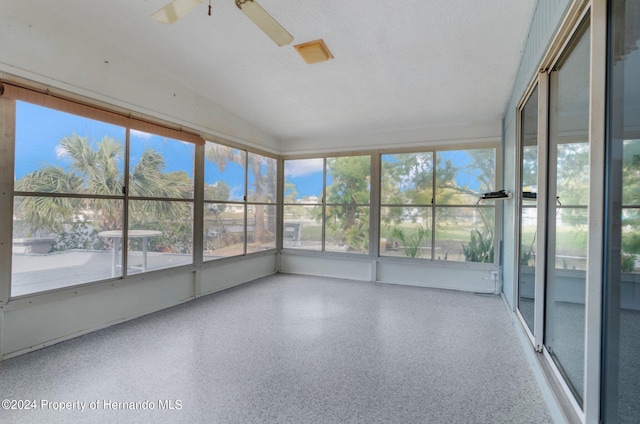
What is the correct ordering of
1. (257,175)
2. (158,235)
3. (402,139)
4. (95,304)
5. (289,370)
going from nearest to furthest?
(289,370) → (95,304) → (158,235) → (402,139) → (257,175)

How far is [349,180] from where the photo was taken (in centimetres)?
582

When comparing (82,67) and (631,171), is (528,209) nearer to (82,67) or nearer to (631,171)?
(631,171)

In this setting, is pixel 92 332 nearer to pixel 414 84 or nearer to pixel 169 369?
pixel 169 369

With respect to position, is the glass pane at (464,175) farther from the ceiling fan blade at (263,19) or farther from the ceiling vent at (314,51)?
the ceiling fan blade at (263,19)

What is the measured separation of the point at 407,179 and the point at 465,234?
1348 millimetres

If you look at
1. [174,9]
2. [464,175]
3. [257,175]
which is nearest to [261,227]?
[257,175]

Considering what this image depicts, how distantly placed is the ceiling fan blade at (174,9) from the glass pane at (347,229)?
13.8 ft

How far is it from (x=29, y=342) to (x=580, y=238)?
4.36 metres

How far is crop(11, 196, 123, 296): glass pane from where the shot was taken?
2.67 m

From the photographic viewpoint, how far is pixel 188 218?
13.9 ft

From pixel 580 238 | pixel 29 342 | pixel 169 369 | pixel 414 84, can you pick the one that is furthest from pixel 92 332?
pixel 414 84

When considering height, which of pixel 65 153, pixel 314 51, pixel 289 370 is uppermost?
pixel 314 51

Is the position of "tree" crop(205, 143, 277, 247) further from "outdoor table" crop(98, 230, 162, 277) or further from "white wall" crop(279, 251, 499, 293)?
"outdoor table" crop(98, 230, 162, 277)

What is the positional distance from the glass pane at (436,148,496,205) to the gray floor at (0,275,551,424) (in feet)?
6.36
